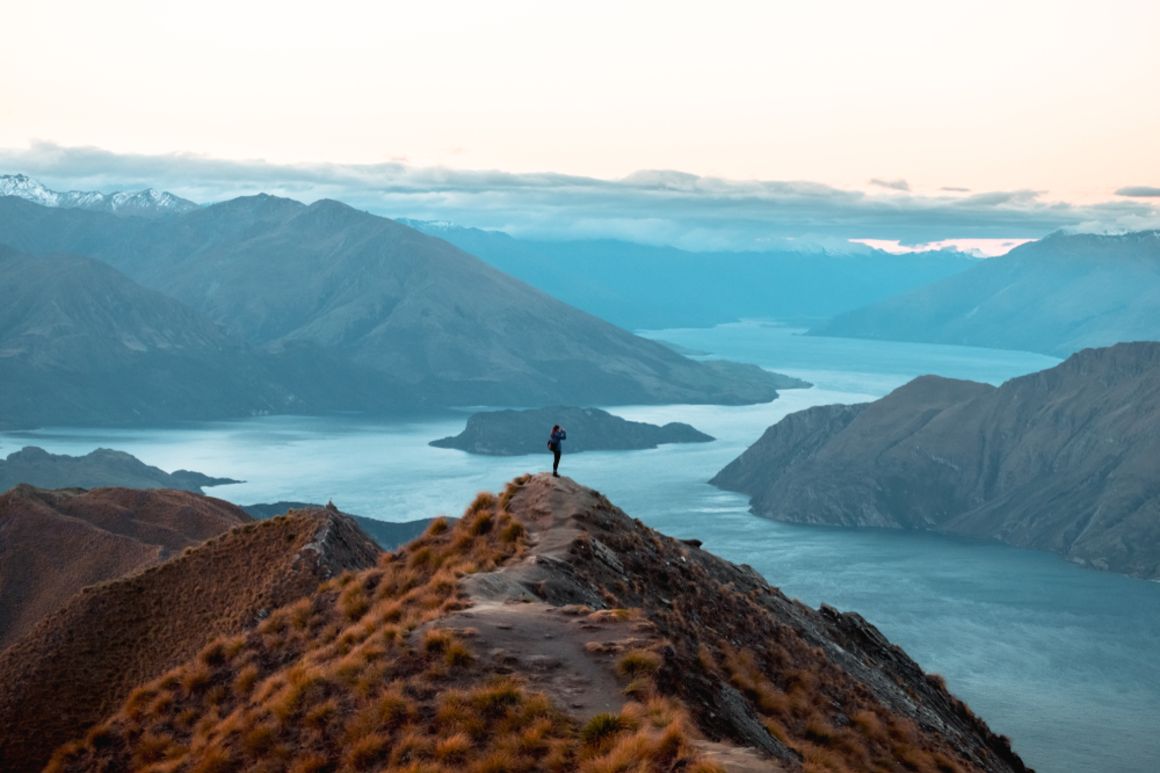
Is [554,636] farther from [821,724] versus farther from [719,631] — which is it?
[719,631]

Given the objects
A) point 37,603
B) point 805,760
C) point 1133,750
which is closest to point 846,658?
point 805,760

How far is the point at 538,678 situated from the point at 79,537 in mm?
83997

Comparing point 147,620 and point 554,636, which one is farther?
point 147,620

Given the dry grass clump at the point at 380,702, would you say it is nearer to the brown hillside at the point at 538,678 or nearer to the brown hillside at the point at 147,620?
the brown hillside at the point at 538,678

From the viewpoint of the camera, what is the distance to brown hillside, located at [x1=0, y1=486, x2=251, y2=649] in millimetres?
92125

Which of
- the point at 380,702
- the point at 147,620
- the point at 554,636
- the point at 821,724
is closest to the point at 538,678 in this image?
the point at 554,636

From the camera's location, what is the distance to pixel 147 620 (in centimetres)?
4862

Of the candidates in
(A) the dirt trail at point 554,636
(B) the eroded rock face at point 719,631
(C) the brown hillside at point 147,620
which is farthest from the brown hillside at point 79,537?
(A) the dirt trail at point 554,636

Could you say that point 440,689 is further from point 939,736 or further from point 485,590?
point 939,736

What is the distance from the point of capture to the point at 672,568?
42.2 metres

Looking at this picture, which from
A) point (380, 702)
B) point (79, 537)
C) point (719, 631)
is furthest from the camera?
point (79, 537)

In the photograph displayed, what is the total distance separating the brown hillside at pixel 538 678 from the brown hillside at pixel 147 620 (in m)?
5.58

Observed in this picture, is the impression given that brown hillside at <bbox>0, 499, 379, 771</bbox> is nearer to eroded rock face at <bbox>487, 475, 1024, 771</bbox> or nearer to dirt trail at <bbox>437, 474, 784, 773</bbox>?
eroded rock face at <bbox>487, 475, 1024, 771</bbox>

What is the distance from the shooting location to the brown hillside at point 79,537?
92.1 metres
